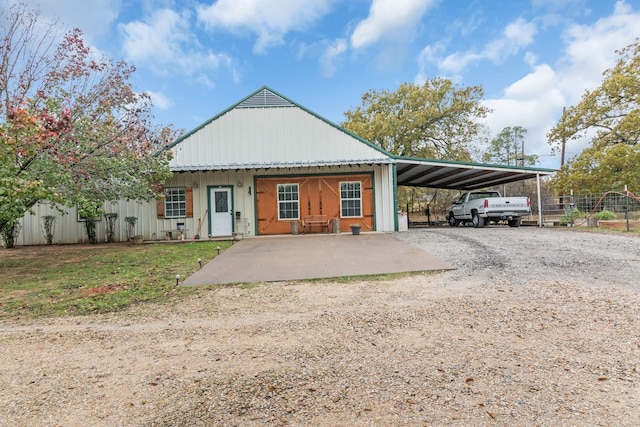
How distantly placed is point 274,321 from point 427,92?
23.9m

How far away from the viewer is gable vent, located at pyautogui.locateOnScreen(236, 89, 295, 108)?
13.9 meters

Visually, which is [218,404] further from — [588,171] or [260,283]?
[588,171]

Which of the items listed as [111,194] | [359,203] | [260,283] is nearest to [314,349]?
[260,283]

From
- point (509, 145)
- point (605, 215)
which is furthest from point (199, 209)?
point (509, 145)

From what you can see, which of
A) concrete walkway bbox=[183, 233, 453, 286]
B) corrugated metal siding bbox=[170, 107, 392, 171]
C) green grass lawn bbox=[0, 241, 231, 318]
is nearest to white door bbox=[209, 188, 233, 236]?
corrugated metal siding bbox=[170, 107, 392, 171]

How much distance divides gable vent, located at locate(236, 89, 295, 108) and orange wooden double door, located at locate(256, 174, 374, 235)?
3181 mm

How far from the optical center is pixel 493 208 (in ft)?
45.6

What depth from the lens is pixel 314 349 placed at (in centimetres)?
299

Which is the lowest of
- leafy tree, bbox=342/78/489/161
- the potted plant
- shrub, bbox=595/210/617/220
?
the potted plant

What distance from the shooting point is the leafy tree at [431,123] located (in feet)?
77.5

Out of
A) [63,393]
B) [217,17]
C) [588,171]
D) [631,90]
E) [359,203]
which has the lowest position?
[63,393]

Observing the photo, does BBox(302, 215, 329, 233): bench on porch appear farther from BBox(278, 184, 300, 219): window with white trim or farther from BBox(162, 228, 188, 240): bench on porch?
BBox(162, 228, 188, 240): bench on porch

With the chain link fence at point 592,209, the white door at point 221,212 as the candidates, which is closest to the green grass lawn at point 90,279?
the white door at point 221,212

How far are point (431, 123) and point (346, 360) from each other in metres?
24.2
